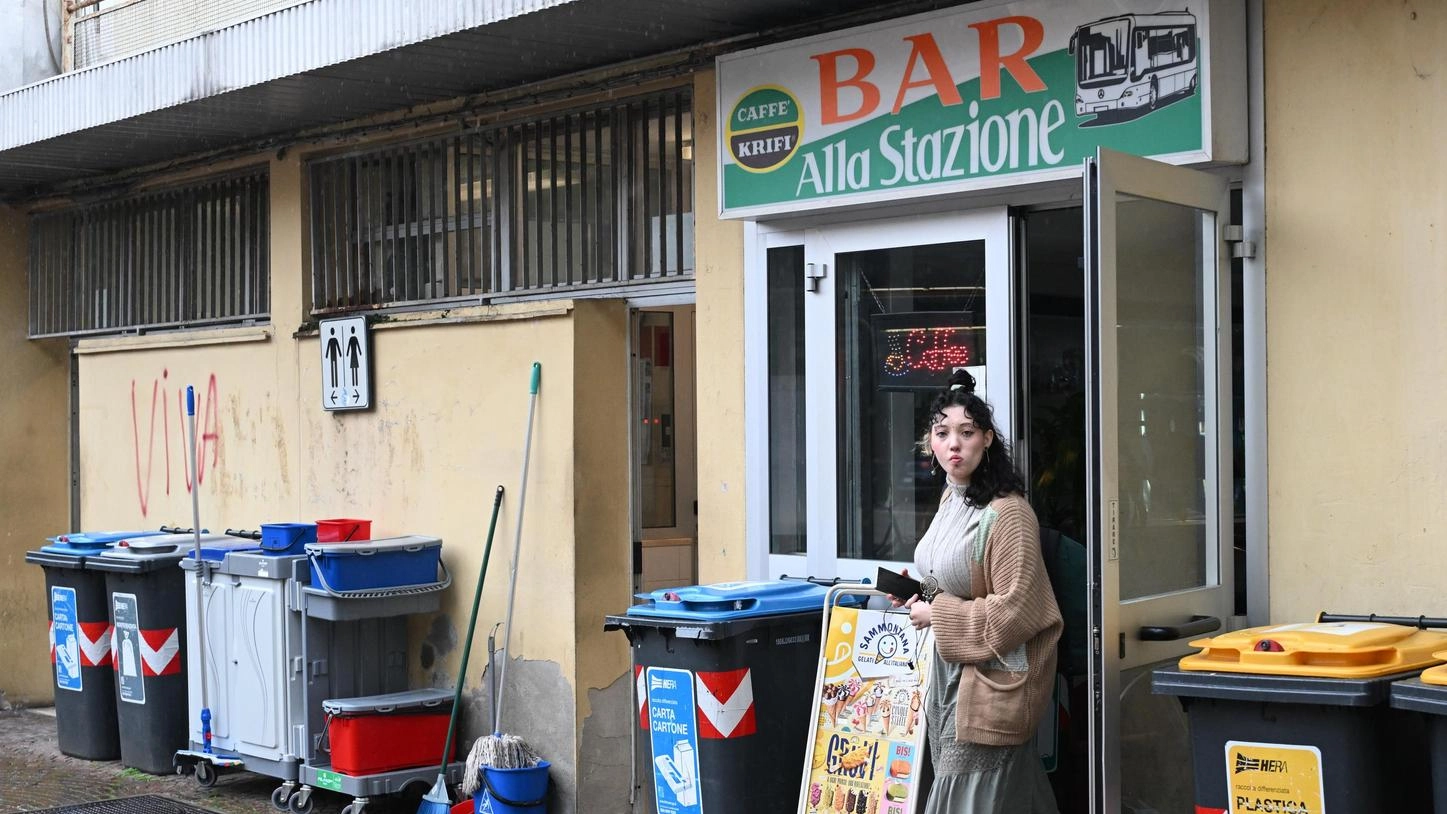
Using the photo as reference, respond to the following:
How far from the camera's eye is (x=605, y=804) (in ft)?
25.9

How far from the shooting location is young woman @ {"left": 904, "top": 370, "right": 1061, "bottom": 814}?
5.04 meters

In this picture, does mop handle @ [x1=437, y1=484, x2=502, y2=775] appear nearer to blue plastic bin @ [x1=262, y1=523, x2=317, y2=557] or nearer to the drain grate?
blue plastic bin @ [x1=262, y1=523, x2=317, y2=557]

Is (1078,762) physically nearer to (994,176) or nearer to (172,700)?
(994,176)

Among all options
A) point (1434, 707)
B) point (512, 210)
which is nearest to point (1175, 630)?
point (1434, 707)

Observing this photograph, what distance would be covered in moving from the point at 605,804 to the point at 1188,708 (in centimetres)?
392

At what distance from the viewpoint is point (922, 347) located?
261 inches

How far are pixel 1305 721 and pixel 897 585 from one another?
1.44 meters

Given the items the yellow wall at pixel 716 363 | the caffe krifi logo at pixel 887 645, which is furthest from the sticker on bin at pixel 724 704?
the yellow wall at pixel 716 363

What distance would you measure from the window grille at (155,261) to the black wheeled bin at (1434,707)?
7851mm

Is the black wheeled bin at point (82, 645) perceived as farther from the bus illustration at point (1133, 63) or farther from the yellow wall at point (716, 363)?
the bus illustration at point (1133, 63)

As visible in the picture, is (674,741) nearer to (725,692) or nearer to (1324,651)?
(725,692)

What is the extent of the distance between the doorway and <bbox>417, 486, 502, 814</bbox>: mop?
173 cm

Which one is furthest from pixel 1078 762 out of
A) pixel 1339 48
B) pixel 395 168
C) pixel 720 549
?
pixel 395 168

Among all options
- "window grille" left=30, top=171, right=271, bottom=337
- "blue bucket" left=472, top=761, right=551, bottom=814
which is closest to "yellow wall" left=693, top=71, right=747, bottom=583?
"blue bucket" left=472, top=761, right=551, bottom=814
